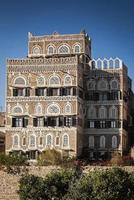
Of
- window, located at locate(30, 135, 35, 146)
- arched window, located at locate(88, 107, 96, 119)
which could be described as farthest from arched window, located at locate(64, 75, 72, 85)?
window, located at locate(30, 135, 35, 146)

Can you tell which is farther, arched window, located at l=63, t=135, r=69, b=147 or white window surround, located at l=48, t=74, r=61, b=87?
white window surround, located at l=48, t=74, r=61, b=87

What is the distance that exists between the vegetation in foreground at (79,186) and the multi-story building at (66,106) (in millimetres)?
14749

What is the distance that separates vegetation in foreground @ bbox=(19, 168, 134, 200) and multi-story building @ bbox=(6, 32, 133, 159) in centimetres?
1475

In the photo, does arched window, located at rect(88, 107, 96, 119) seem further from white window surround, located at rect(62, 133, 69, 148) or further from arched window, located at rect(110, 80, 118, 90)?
white window surround, located at rect(62, 133, 69, 148)

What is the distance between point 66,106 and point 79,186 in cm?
2009

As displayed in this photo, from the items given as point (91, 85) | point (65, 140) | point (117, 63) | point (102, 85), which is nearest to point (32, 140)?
point (65, 140)

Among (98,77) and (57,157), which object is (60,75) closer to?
(98,77)

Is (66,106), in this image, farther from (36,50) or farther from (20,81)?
(36,50)

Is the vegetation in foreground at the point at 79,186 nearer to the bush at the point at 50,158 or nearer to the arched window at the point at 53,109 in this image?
the bush at the point at 50,158

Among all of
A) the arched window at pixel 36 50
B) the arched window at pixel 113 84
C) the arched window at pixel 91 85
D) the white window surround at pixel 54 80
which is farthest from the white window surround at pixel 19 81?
the arched window at pixel 113 84

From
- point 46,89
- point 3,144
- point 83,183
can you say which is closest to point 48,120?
point 46,89

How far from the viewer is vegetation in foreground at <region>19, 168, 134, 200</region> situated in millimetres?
51188

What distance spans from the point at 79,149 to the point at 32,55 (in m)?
12.0

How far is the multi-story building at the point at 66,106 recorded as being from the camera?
2790 inches
